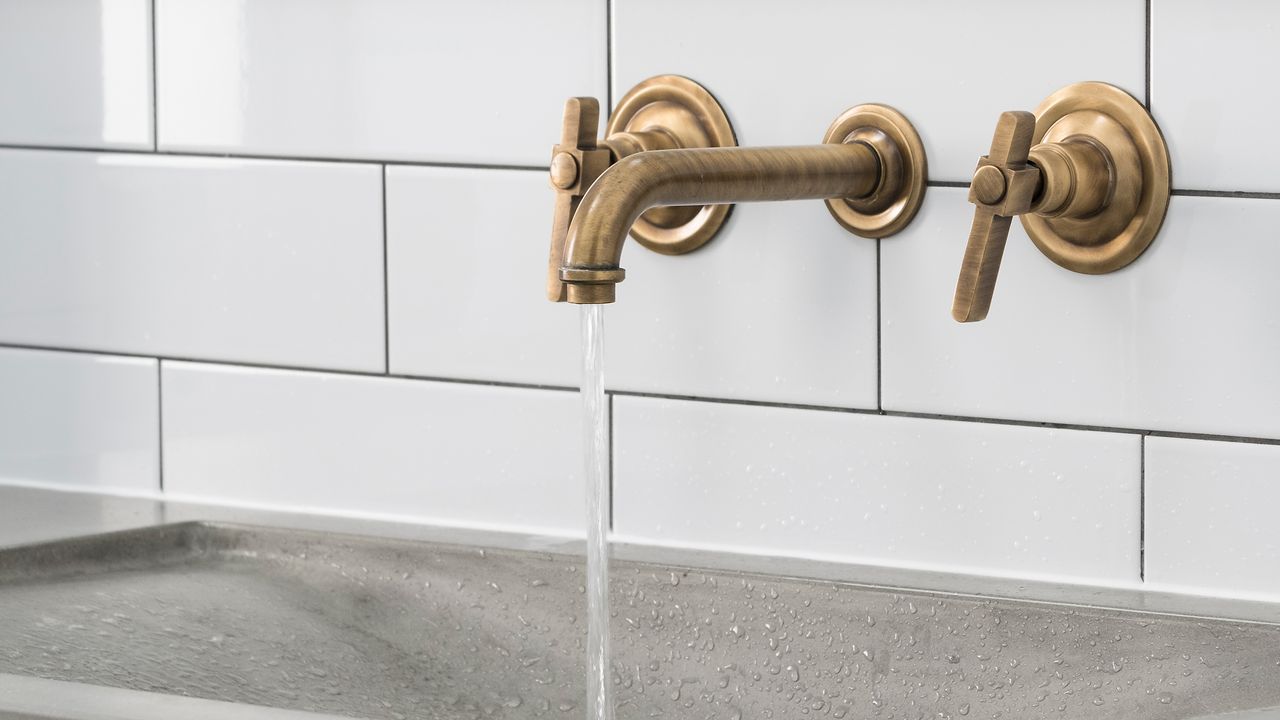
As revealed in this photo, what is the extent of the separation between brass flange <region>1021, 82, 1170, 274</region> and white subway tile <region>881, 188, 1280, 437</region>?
0.02 metres

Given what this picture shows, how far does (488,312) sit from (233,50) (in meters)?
0.26

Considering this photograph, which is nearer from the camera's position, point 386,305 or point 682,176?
point 682,176

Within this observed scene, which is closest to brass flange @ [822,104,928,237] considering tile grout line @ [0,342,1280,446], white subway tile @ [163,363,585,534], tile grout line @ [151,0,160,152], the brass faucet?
the brass faucet

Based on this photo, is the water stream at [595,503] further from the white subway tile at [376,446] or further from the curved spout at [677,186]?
the white subway tile at [376,446]

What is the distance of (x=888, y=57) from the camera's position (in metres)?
0.90

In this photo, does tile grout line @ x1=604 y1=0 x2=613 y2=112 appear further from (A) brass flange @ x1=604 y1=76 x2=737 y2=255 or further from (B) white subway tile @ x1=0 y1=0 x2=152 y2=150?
(B) white subway tile @ x1=0 y1=0 x2=152 y2=150

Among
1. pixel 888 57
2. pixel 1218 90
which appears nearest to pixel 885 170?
pixel 888 57

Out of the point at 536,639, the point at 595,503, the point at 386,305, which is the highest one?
the point at 386,305

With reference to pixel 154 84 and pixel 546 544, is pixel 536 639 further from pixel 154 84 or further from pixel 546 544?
pixel 154 84

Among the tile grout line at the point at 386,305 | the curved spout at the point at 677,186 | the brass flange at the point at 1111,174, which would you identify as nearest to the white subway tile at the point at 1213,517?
the brass flange at the point at 1111,174

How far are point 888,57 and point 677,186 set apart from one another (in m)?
0.21

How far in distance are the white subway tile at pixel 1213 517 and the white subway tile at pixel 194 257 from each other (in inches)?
19.6

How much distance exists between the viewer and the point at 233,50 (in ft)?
3.53

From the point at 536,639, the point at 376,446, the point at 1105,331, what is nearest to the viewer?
the point at 1105,331
